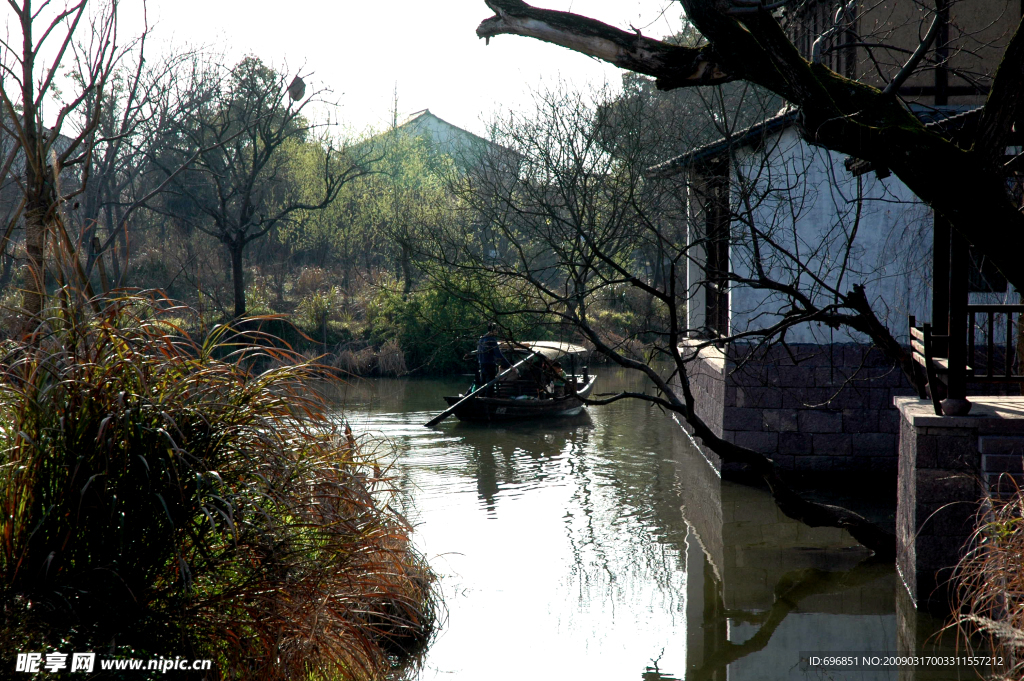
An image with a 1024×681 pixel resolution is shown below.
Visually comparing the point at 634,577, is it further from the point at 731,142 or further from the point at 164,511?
the point at 164,511

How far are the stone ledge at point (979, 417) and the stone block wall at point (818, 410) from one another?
3898 mm

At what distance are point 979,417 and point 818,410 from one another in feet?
15.9

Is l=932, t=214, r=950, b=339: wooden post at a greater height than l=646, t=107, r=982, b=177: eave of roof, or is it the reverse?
l=646, t=107, r=982, b=177: eave of roof

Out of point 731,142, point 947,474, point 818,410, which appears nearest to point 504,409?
point 818,410

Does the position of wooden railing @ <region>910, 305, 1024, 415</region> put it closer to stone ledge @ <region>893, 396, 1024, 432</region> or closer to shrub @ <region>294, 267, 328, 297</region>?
stone ledge @ <region>893, 396, 1024, 432</region>

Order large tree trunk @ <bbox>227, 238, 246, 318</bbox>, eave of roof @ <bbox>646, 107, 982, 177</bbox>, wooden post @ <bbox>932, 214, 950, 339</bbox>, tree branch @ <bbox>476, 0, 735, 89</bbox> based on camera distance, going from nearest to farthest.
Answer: tree branch @ <bbox>476, 0, 735, 89</bbox> → eave of roof @ <bbox>646, 107, 982, 177</bbox> → wooden post @ <bbox>932, 214, 950, 339</bbox> → large tree trunk @ <bbox>227, 238, 246, 318</bbox>

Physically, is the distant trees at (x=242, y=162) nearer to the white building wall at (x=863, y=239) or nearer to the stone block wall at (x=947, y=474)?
the white building wall at (x=863, y=239)

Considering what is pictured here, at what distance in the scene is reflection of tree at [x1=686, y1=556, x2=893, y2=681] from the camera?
6.27 meters

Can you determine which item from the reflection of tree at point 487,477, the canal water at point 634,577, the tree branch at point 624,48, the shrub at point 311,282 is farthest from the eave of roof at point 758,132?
the shrub at point 311,282

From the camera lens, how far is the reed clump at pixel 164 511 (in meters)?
3.29

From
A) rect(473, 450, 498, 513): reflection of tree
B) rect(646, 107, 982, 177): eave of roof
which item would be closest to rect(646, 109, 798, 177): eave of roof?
rect(646, 107, 982, 177): eave of roof

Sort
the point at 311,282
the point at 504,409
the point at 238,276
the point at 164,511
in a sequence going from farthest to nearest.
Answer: the point at 311,282 → the point at 238,276 → the point at 504,409 → the point at 164,511

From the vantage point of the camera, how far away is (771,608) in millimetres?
7156

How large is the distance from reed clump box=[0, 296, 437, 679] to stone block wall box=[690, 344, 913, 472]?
25.1 ft
